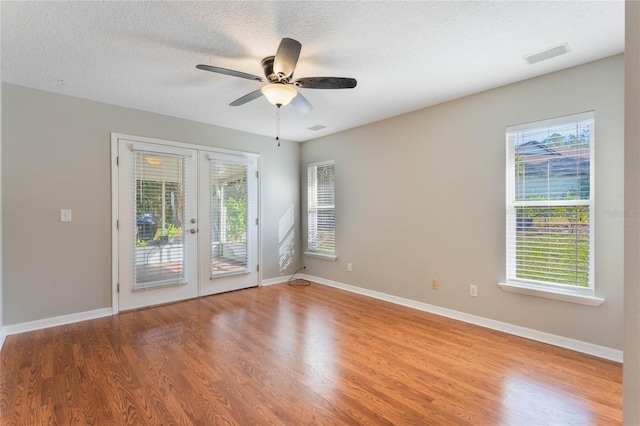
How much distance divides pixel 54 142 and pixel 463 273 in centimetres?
474

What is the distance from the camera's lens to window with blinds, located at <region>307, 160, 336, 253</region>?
198 inches

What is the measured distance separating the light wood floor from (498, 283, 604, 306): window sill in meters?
0.45

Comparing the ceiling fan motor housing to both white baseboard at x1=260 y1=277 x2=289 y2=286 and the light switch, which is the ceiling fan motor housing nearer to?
the light switch

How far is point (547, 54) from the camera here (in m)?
2.44

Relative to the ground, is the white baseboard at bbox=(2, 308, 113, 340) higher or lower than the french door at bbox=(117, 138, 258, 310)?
lower

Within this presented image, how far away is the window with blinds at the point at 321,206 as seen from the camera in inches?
198

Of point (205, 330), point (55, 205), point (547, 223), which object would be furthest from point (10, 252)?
point (547, 223)

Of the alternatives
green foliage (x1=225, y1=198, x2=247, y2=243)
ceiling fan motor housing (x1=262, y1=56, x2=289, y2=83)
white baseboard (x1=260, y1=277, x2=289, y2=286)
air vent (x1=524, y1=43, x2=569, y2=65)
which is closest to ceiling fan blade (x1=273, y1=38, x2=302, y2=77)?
ceiling fan motor housing (x1=262, y1=56, x2=289, y2=83)

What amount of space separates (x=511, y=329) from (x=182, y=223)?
4.10m

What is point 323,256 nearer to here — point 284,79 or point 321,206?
point 321,206

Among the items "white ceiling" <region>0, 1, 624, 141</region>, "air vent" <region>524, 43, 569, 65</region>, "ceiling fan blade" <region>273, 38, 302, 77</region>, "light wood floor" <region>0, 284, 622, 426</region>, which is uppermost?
"white ceiling" <region>0, 1, 624, 141</region>

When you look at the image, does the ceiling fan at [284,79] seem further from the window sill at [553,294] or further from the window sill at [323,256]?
the window sill at [323,256]

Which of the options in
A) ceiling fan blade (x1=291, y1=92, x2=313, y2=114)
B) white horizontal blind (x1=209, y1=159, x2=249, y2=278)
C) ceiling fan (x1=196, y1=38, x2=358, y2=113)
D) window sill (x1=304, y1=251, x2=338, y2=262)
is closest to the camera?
ceiling fan (x1=196, y1=38, x2=358, y2=113)

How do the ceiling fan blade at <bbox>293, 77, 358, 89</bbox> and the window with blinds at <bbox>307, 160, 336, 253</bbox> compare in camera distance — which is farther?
the window with blinds at <bbox>307, 160, 336, 253</bbox>
